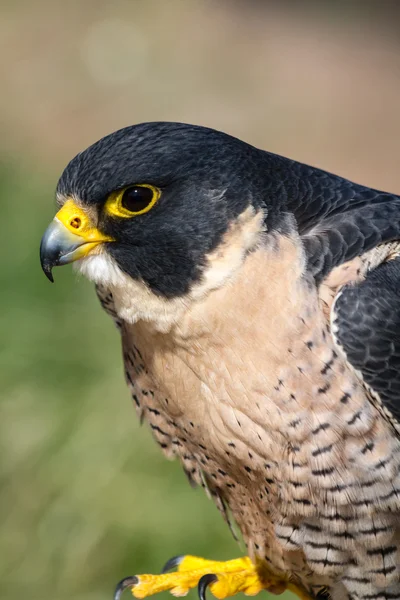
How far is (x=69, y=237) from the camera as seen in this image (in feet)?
10.6

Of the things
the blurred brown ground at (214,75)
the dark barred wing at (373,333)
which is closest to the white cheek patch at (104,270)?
the dark barred wing at (373,333)

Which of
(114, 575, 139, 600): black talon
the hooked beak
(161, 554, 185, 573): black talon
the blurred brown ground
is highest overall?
the blurred brown ground

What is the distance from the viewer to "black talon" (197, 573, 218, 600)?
4.06 m

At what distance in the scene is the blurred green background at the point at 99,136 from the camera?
6004mm

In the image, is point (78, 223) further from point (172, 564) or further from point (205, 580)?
point (172, 564)

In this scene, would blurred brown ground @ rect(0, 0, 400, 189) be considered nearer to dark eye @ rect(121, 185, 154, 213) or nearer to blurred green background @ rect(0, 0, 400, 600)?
blurred green background @ rect(0, 0, 400, 600)

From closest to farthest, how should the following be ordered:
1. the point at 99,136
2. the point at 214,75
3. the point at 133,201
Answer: the point at 133,201 → the point at 99,136 → the point at 214,75

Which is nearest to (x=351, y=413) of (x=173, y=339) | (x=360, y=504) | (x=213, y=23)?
(x=360, y=504)

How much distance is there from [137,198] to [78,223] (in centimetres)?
24

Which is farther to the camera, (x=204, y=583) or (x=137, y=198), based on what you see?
(x=204, y=583)

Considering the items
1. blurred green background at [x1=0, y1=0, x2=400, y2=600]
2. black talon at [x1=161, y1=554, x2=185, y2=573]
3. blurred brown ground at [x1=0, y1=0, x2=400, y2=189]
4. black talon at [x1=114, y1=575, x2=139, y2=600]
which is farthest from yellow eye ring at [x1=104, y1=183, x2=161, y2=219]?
blurred brown ground at [x1=0, y1=0, x2=400, y2=189]

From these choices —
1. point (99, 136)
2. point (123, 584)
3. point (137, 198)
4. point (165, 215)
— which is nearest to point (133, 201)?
point (137, 198)

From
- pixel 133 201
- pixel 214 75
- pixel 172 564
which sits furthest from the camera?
pixel 214 75

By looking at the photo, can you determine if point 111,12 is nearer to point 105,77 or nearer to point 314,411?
point 105,77
